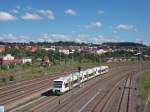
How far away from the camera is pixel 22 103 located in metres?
47.6

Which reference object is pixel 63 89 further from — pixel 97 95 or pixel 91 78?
pixel 91 78

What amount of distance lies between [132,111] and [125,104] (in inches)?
237

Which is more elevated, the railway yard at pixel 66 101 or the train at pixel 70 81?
the train at pixel 70 81

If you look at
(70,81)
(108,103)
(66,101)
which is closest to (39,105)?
(66,101)

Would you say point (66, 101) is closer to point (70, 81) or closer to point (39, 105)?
point (39, 105)

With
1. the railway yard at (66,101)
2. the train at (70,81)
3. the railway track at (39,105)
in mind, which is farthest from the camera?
the train at (70,81)

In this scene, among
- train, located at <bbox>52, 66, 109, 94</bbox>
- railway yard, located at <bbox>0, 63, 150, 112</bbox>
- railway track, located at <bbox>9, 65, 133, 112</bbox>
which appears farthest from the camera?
train, located at <bbox>52, 66, 109, 94</bbox>

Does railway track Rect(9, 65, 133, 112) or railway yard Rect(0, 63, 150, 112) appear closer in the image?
railway track Rect(9, 65, 133, 112)

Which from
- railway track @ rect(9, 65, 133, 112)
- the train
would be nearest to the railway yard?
railway track @ rect(9, 65, 133, 112)

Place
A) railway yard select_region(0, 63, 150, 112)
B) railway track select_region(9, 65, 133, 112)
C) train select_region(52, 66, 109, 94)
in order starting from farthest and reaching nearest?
train select_region(52, 66, 109, 94), railway yard select_region(0, 63, 150, 112), railway track select_region(9, 65, 133, 112)

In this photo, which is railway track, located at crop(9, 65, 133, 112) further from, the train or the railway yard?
the train

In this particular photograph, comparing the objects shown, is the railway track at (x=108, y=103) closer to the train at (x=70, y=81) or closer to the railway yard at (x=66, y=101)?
the railway yard at (x=66, y=101)

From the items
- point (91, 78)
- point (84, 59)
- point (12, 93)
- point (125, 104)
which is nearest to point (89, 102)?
point (125, 104)

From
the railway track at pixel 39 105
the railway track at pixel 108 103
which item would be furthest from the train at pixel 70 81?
the railway track at pixel 108 103
